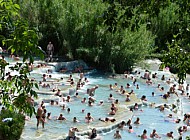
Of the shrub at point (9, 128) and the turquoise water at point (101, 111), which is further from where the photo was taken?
the turquoise water at point (101, 111)

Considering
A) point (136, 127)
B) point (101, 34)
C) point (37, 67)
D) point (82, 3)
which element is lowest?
point (136, 127)

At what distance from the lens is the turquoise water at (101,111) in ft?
53.7

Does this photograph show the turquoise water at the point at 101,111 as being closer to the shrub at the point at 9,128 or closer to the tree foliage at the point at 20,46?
the shrub at the point at 9,128

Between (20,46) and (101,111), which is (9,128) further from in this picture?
(20,46)

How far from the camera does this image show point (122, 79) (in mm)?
27172

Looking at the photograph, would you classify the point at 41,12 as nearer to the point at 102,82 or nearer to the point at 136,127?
the point at 102,82

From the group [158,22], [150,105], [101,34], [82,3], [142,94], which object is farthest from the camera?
[158,22]

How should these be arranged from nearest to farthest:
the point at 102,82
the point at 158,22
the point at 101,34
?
the point at 102,82 < the point at 101,34 < the point at 158,22

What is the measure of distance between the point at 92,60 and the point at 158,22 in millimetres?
8408

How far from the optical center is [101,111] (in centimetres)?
1950

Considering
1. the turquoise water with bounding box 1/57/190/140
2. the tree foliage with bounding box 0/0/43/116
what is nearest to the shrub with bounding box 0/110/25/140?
the turquoise water with bounding box 1/57/190/140

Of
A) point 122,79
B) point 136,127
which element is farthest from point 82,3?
point 136,127

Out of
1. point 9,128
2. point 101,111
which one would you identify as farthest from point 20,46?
point 101,111

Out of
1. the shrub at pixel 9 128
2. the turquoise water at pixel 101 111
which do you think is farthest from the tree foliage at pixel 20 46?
the turquoise water at pixel 101 111
